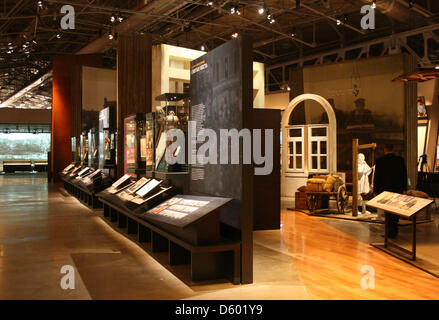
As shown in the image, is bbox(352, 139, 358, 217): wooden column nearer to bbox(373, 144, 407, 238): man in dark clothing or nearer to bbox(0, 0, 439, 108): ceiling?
bbox(373, 144, 407, 238): man in dark clothing

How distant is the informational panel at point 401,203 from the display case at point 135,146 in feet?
12.8

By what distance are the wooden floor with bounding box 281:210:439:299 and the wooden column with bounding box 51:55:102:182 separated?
594 inches

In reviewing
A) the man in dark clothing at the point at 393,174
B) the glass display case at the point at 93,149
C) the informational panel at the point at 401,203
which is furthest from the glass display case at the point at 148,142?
the glass display case at the point at 93,149

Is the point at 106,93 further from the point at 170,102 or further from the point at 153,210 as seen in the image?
the point at 153,210

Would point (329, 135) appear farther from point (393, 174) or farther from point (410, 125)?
point (393, 174)

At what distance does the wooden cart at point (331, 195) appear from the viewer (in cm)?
865

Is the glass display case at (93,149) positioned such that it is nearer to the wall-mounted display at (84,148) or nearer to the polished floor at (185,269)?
the wall-mounted display at (84,148)

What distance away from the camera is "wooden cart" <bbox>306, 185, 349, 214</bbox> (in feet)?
28.4

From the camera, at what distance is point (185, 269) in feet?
14.1

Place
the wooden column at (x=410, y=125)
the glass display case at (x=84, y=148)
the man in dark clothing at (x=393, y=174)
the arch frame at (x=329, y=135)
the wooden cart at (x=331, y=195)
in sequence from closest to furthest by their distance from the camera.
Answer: the man in dark clothing at (x=393, y=174) → the wooden cart at (x=331, y=195) → the arch frame at (x=329, y=135) → the wooden column at (x=410, y=125) → the glass display case at (x=84, y=148)

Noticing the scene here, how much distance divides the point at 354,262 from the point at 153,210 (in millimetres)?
2387

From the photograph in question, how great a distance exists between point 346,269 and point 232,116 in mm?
2088
